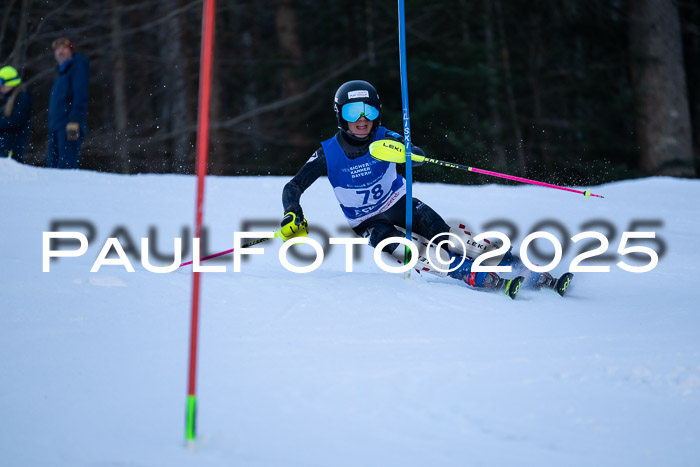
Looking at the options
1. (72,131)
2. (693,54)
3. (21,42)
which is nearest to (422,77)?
(693,54)

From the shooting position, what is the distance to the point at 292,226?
4.83 meters

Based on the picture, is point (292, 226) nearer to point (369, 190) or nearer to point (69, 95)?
point (369, 190)

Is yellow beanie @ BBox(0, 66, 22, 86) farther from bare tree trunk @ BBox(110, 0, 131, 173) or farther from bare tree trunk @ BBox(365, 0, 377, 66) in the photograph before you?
bare tree trunk @ BBox(365, 0, 377, 66)

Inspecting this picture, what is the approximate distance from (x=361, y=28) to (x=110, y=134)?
18.3 ft

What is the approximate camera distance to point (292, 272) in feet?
18.6

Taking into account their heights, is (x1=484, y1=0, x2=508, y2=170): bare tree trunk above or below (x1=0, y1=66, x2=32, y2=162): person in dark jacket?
above

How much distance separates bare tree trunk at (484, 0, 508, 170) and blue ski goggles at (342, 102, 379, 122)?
403 inches

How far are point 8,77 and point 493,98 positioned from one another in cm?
943

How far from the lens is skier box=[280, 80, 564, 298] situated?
5.08m

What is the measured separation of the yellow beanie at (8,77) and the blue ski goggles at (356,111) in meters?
5.77

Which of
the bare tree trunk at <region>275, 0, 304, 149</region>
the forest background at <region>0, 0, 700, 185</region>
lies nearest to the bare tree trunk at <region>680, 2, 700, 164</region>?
the forest background at <region>0, 0, 700, 185</region>

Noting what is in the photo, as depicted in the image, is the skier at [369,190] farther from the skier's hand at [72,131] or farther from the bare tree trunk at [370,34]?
the bare tree trunk at [370,34]

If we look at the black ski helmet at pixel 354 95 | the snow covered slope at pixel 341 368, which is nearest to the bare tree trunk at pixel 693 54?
the snow covered slope at pixel 341 368

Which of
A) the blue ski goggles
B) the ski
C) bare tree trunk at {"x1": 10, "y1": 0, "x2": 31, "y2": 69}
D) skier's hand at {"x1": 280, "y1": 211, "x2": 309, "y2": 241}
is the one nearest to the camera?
skier's hand at {"x1": 280, "y1": 211, "x2": 309, "y2": 241}
